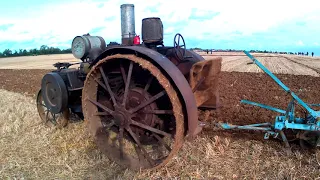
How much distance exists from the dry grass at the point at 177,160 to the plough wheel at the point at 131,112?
0.81 ft

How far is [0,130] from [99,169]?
277 cm

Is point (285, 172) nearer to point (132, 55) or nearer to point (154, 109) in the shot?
point (154, 109)

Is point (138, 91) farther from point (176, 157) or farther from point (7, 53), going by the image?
point (7, 53)

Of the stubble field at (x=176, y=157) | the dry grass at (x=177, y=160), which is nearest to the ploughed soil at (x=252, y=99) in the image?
the stubble field at (x=176, y=157)

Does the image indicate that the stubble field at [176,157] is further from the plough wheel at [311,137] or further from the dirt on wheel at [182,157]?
the plough wheel at [311,137]

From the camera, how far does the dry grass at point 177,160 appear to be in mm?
3545

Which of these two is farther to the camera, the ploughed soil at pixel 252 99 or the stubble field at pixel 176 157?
the ploughed soil at pixel 252 99

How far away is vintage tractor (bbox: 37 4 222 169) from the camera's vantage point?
121 inches

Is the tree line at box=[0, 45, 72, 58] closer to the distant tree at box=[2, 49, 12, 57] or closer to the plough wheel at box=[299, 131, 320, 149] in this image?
the distant tree at box=[2, 49, 12, 57]

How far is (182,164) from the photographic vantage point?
378cm

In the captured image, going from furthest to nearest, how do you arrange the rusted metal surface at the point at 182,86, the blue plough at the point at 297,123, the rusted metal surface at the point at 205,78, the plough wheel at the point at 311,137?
the plough wheel at the point at 311,137 < the blue plough at the point at 297,123 < the rusted metal surface at the point at 205,78 < the rusted metal surface at the point at 182,86

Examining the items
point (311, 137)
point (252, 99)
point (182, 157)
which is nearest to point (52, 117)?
point (182, 157)

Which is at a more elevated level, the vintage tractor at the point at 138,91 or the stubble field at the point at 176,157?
the vintage tractor at the point at 138,91

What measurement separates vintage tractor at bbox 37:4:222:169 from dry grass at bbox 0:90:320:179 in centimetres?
31
